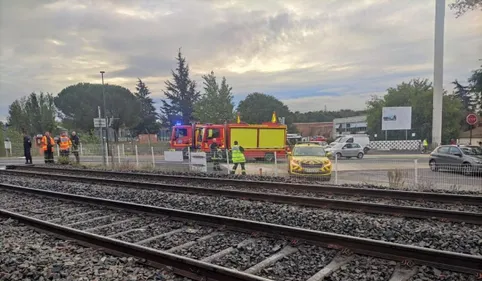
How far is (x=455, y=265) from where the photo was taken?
3.99m

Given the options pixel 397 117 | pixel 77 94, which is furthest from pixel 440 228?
pixel 77 94

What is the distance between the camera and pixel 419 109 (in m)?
54.4

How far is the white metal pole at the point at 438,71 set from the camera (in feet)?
116

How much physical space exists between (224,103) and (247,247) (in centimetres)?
5381

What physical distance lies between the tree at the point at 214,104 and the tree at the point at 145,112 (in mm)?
23616

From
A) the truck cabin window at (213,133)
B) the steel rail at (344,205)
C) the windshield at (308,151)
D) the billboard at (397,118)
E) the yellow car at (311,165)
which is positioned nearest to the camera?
the steel rail at (344,205)

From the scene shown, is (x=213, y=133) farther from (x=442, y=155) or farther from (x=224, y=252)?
(x=224, y=252)

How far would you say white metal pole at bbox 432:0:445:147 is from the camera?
116ft

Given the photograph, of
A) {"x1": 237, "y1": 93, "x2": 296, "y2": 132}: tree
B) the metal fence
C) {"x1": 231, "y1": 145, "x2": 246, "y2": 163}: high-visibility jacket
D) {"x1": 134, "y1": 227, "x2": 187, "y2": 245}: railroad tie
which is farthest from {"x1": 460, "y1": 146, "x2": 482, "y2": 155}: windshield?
{"x1": 237, "y1": 93, "x2": 296, "y2": 132}: tree

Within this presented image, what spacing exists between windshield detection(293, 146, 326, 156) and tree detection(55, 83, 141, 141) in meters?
57.1

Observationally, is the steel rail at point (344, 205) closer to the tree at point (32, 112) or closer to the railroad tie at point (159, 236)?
the railroad tie at point (159, 236)

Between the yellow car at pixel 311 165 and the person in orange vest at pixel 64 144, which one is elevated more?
the person in orange vest at pixel 64 144

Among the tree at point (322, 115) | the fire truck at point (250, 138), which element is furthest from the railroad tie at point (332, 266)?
the tree at point (322, 115)

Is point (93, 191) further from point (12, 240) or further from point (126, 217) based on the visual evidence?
point (12, 240)
